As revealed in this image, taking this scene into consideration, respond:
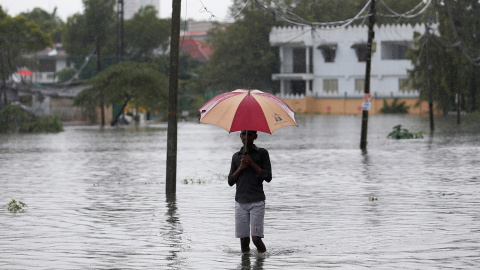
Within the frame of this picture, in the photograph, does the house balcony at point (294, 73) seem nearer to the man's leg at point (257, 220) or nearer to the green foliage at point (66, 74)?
the green foliage at point (66, 74)

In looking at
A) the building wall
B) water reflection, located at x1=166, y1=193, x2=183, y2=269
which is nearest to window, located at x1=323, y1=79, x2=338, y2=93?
the building wall

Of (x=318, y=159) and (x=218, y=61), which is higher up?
(x=218, y=61)

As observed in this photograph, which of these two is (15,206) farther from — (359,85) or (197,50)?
(197,50)

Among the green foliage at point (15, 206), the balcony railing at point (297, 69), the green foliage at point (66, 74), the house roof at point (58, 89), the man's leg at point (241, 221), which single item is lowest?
the green foliage at point (15, 206)

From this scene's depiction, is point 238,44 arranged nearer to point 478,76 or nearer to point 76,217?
point 478,76

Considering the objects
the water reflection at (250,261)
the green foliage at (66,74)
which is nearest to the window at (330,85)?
the green foliage at (66,74)

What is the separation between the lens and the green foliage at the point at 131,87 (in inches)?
2379

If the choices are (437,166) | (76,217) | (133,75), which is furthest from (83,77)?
(76,217)

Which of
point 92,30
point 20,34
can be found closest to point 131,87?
point 20,34

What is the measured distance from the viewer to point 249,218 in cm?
1002

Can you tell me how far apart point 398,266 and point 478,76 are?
50.5 meters

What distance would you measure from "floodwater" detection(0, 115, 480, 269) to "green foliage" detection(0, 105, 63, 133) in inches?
1038

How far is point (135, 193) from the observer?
17328mm

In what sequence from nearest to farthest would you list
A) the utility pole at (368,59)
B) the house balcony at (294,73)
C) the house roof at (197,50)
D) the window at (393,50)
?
the utility pole at (368,59), the window at (393,50), the house balcony at (294,73), the house roof at (197,50)
